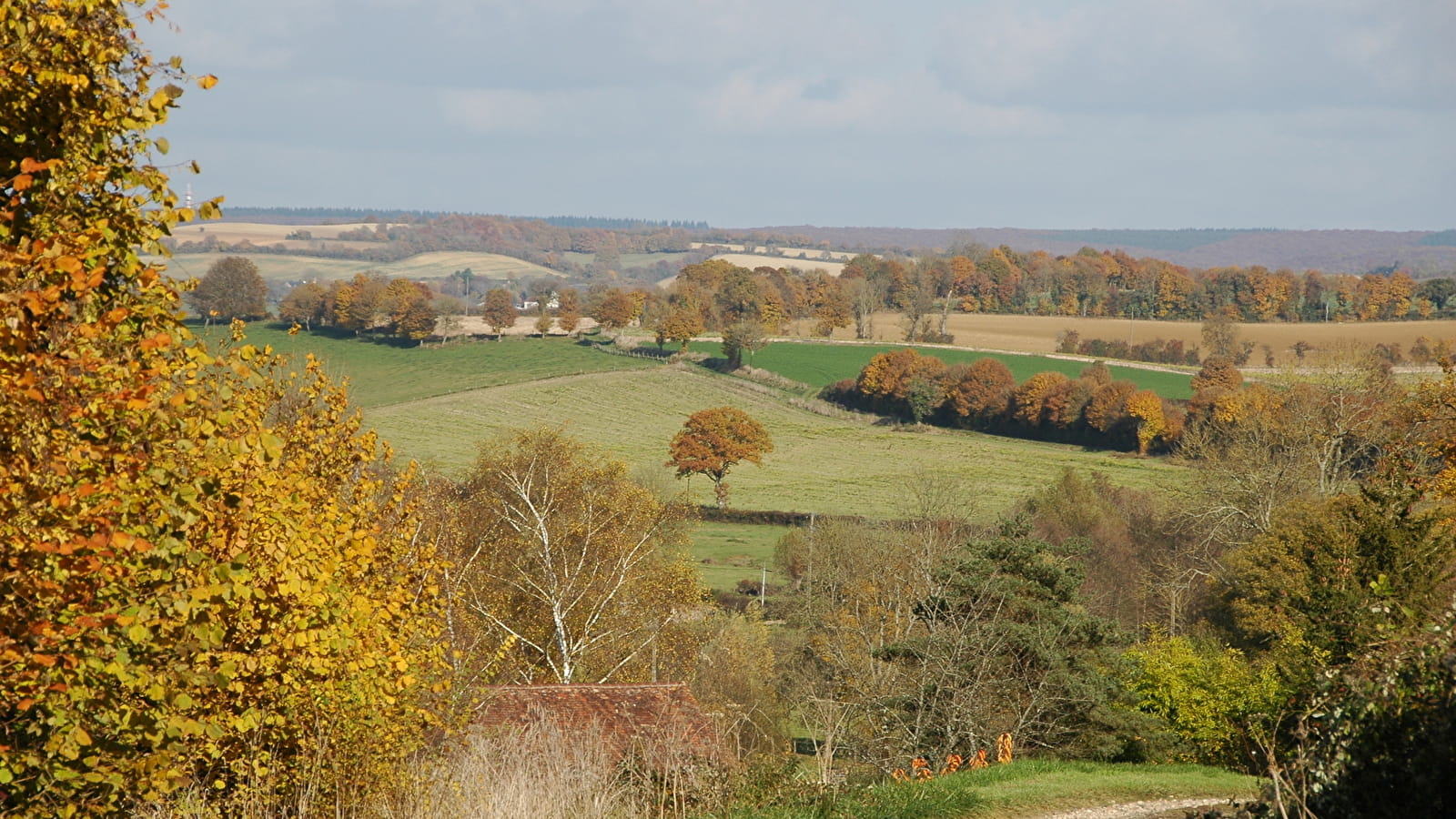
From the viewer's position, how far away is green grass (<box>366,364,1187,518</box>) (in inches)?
2596

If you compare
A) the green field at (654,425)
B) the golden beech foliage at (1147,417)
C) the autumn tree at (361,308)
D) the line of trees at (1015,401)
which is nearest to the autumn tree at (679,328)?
the green field at (654,425)

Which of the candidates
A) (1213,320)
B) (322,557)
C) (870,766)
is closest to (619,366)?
(1213,320)

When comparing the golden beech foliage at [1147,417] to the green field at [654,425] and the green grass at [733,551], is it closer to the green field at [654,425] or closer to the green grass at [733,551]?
the green field at [654,425]

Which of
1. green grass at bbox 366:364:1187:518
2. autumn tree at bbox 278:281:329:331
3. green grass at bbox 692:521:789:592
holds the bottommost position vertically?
green grass at bbox 692:521:789:592

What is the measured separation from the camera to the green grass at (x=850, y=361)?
86250 mm

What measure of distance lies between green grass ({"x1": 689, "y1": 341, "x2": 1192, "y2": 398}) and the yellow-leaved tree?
80.7 metres

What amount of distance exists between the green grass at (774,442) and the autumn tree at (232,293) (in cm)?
2053

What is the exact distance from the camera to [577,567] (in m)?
29.9

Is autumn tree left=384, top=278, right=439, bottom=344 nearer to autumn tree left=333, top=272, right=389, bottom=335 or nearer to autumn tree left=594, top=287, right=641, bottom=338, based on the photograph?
autumn tree left=333, top=272, right=389, bottom=335

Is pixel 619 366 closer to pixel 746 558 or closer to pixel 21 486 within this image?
pixel 746 558

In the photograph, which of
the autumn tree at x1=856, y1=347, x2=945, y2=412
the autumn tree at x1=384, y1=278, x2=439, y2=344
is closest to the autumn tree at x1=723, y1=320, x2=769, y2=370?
the autumn tree at x1=856, y1=347, x2=945, y2=412

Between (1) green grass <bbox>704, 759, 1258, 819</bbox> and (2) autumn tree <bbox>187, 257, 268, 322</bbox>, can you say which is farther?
(2) autumn tree <bbox>187, 257, 268, 322</bbox>

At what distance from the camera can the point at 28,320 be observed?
6223 millimetres

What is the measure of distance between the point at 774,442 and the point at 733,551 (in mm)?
23607
